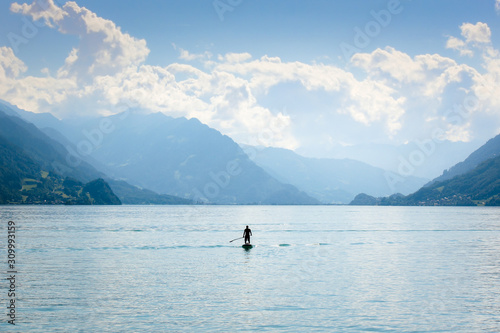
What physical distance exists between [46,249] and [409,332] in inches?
2872

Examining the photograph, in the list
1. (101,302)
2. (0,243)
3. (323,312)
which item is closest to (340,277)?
(323,312)

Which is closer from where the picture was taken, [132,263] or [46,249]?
[132,263]

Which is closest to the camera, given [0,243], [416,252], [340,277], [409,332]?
[409,332]

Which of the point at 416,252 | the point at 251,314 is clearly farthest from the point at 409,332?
the point at 416,252

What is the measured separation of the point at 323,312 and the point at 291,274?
20136 millimetres

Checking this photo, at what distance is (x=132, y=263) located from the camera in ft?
228

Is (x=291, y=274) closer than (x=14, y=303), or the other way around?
(x=14, y=303)

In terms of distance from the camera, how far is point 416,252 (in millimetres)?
86250

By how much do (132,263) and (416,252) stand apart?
51.1 metres

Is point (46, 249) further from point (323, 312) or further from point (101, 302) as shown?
point (323, 312)

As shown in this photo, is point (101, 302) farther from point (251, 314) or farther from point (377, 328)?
point (377, 328)

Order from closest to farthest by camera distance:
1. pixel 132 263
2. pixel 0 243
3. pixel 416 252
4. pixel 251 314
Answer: pixel 251 314 → pixel 132 263 → pixel 416 252 → pixel 0 243

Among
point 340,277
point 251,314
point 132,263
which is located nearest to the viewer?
point 251,314

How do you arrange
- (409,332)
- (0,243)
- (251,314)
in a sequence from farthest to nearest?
(0,243) < (251,314) < (409,332)
